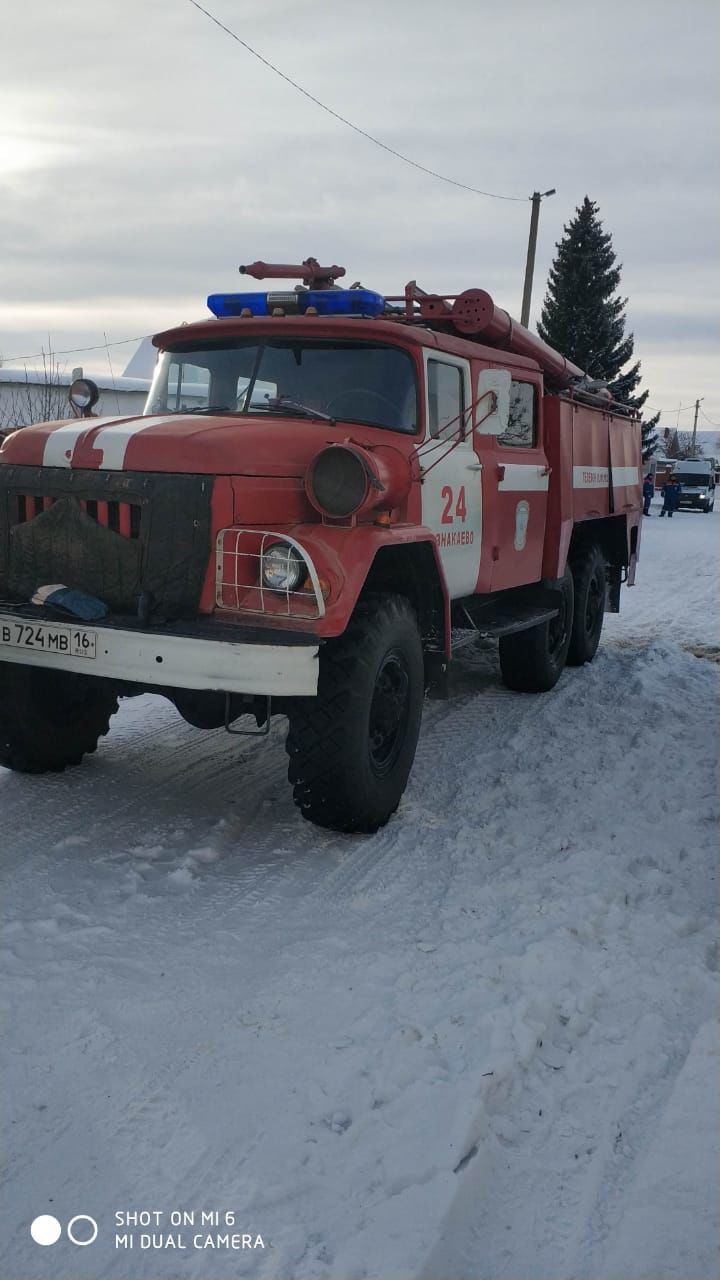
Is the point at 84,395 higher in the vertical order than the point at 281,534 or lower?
higher

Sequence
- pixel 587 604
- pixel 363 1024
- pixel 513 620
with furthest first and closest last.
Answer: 1. pixel 587 604
2. pixel 513 620
3. pixel 363 1024

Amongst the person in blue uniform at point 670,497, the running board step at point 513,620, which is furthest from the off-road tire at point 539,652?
the person in blue uniform at point 670,497

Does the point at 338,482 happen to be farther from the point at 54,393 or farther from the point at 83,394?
the point at 54,393

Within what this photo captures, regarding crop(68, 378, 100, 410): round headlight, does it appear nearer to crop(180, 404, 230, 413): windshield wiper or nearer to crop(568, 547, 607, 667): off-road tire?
crop(180, 404, 230, 413): windshield wiper

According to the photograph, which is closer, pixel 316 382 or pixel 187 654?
pixel 187 654

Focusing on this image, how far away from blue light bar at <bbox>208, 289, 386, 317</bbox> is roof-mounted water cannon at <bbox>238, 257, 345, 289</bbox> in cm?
65

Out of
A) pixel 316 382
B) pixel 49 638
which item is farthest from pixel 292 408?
pixel 49 638

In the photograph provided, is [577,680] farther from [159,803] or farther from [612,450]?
[159,803]

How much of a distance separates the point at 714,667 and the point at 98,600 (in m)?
6.11

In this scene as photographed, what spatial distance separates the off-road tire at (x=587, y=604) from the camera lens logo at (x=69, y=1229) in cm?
672

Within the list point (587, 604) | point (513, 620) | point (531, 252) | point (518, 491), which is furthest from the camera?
point (531, 252)

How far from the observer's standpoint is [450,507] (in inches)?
218

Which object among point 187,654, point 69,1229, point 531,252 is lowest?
point 69,1229

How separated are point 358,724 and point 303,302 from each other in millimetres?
2438
